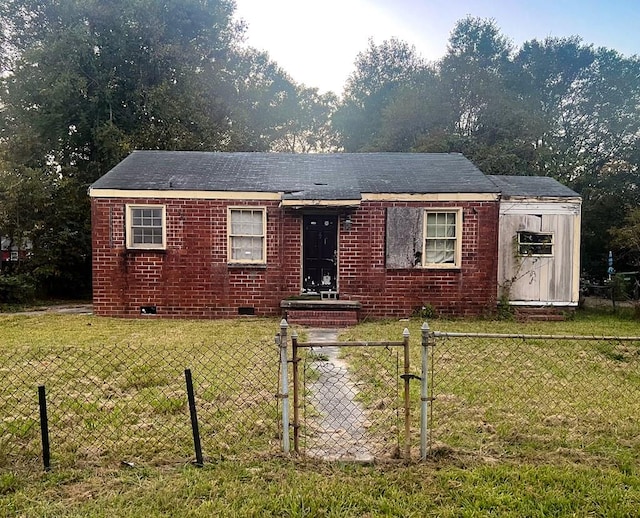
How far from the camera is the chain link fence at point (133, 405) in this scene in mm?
3798

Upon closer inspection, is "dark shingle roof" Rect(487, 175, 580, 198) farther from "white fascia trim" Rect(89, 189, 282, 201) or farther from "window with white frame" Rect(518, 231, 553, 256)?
"white fascia trim" Rect(89, 189, 282, 201)

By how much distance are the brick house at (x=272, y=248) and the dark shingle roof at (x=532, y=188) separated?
92cm

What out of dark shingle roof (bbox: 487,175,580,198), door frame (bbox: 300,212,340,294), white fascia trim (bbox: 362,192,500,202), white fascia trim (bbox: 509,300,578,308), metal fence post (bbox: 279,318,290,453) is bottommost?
white fascia trim (bbox: 509,300,578,308)

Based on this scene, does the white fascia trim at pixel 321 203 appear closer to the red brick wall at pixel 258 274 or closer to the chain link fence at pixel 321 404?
the red brick wall at pixel 258 274

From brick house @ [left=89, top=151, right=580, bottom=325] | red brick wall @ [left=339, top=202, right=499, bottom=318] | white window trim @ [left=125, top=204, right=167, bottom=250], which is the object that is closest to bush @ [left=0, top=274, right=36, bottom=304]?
brick house @ [left=89, top=151, right=580, bottom=325]

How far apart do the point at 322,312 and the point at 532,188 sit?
21.8ft

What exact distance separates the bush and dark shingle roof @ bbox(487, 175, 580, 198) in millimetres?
13877

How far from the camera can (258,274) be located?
468 inches

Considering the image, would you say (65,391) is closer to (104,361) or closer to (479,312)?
(104,361)

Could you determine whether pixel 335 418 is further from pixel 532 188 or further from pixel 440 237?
pixel 532 188

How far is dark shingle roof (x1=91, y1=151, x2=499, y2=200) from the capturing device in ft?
38.2

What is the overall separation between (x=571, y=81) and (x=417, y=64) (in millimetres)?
12044

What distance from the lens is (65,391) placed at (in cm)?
520

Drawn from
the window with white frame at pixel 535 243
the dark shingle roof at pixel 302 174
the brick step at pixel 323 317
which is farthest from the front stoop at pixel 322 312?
the window with white frame at pixel 535 243
